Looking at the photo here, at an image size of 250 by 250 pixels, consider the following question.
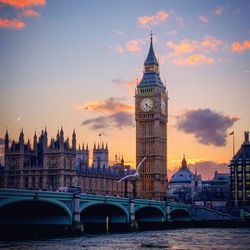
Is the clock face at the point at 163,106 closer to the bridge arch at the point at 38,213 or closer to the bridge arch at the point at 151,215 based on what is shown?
the bridge arch at the point at 151,215

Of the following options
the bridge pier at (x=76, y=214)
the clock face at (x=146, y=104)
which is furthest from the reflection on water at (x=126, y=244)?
the clock face at (x=146, y=104)

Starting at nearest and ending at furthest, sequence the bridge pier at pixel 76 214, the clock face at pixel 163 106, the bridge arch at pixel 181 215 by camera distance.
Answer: the bridge pier at pixel 76 214
the bridge arch at pixel 181 215
the clock face at pixel 163 106

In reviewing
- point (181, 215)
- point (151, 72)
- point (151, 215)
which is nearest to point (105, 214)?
point (151, 215)

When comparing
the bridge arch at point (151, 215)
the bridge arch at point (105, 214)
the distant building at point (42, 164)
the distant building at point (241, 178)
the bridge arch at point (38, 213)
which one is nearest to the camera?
the bridge arch at point (38, 213)

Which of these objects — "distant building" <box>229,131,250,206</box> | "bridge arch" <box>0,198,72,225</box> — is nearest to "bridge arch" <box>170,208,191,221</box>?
"distant building" <box>229,131,250,206</box>

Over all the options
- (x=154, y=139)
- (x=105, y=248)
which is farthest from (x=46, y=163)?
(x=105, y=248)

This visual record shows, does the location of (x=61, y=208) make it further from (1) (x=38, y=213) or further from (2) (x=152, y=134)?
(2) (x=152, y=134)

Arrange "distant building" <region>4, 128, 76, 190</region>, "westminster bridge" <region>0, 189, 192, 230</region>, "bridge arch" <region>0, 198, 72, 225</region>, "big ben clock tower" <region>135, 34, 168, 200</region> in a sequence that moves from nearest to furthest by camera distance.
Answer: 1. "westminster bridge" <region>0, 189, 192, 230</region>
2. "bridge arch" <region>0, 198, 72, 225</region>
3. "distant building" <region>4, 128, 76, 190</region>
4. "big ben clock tower" <region>135, 34, 168, 200</region>

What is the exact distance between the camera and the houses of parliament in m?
142

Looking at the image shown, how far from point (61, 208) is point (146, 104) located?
327 feet

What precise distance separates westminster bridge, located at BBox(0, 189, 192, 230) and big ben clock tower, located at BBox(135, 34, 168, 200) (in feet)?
179

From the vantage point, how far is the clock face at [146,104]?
184 m

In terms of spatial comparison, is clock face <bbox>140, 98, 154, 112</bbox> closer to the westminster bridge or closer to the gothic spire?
the gothic spire

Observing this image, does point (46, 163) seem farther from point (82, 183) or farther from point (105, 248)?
point (105, 248)
